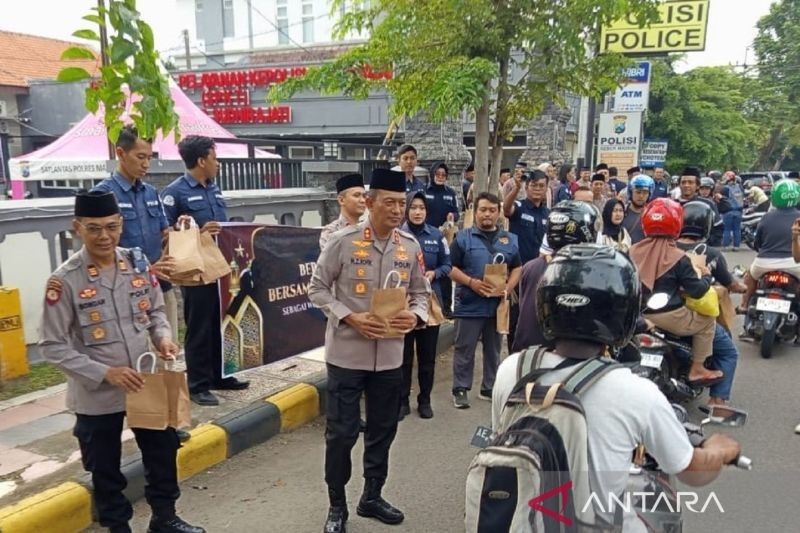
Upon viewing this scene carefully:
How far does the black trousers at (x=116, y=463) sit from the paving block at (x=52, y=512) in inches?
13.6

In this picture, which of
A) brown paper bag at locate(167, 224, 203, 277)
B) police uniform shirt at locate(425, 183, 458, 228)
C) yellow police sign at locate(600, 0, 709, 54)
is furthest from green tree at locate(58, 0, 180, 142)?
yellow police sign at locate(600, 0, 709, 54)

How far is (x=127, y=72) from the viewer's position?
2.84 metres

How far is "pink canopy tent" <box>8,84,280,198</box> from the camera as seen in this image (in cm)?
1101

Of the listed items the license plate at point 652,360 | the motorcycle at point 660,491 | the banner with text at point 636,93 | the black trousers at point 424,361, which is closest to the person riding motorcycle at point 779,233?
the license plate at point 652,360

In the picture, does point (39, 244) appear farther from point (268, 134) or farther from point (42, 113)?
point (42, 113)

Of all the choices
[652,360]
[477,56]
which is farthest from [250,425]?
[477,56]

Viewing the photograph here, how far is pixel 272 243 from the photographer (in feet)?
17.3

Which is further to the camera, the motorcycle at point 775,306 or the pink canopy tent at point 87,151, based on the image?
the pink canopy tent at point 87,151

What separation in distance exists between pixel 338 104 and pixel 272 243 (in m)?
17.8

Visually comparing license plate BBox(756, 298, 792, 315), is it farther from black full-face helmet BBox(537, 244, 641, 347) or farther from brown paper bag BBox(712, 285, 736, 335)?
black full-face helmet BBox(537, 244, 641, 347)

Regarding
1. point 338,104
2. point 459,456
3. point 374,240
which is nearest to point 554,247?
point 374,240

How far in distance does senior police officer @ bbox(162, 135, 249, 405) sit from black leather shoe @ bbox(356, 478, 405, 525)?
1702 mm

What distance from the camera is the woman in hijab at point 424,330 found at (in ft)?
16.6

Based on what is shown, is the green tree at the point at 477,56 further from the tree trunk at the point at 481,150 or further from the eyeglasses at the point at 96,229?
the eyeglasses at the point at 96,229
